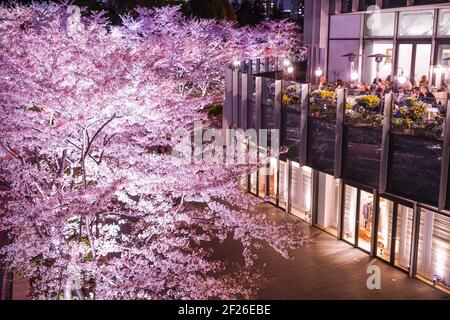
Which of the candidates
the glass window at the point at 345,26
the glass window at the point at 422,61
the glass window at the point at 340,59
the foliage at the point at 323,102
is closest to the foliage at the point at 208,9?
the glass window at the point at 345,26

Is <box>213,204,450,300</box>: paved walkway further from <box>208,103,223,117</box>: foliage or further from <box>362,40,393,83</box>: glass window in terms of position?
<box>208,103,223,117</box>: foliage

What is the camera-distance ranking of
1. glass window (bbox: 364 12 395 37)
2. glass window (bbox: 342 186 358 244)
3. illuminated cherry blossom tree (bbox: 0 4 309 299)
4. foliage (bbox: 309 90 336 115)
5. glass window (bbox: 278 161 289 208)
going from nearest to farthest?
illuminated cherry blossom tree (bbox: 0 4 309 299) → foliage (bbox: 309 90 336 115) → glass window (bbox: 342 186 358 244) → glass window (bbox: 278 161 289 208) → glass window (bbox: 364 12 395 37)

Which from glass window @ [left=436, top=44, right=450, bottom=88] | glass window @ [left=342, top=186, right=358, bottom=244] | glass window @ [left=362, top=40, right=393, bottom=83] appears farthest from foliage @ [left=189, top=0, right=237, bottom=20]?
glass window @ [left=342, top=186, right=358, bottom=244]

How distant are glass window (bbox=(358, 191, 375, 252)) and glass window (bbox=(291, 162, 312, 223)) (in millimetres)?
2364

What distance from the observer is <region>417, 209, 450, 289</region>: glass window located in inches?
514

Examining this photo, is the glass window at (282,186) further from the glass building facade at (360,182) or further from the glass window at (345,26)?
the glass window at (345,26)

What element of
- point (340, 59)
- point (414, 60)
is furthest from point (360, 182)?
point (340, 59)

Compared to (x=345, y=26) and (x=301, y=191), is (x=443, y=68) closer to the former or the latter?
(x=345, y=26)

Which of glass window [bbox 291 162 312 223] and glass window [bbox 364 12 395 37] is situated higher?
glass window [bbox 364 12 395 37]

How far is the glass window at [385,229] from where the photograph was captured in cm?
1481

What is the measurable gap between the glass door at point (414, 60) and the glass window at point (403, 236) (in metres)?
8.59

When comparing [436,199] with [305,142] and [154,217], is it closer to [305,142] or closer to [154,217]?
[305,142]
